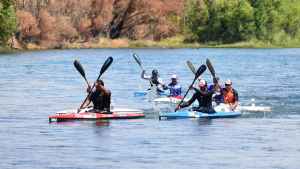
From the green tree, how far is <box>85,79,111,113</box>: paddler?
64.4m

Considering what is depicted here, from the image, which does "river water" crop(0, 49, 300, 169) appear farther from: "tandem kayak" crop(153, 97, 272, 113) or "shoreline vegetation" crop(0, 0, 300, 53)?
"shoreline vegetation" crop(0, 0, 300, 53)

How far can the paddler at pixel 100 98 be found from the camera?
3409 centimetres

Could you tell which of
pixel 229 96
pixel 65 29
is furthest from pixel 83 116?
pixel 65 29

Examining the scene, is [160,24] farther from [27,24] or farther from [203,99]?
[203,99]

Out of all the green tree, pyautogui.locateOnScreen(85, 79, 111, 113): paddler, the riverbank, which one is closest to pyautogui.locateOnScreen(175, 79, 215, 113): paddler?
pyautogui.locateOnScreen(85, 79, 111, 113): paddler

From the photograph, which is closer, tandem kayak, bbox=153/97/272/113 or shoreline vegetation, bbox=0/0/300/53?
tandem kayak, bbox=153/97/272/113

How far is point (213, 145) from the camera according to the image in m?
29.7

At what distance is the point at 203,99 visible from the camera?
3494 centimetres

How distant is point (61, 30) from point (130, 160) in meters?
92.2

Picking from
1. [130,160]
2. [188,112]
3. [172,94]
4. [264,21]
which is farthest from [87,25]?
[130,160]

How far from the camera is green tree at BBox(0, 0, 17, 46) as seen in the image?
98438 mm

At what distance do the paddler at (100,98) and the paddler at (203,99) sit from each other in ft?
8.63

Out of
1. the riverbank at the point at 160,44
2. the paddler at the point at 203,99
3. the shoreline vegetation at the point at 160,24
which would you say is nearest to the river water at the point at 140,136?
the paddler at the point at 203,99

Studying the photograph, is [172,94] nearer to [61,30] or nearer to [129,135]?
[129,135]
